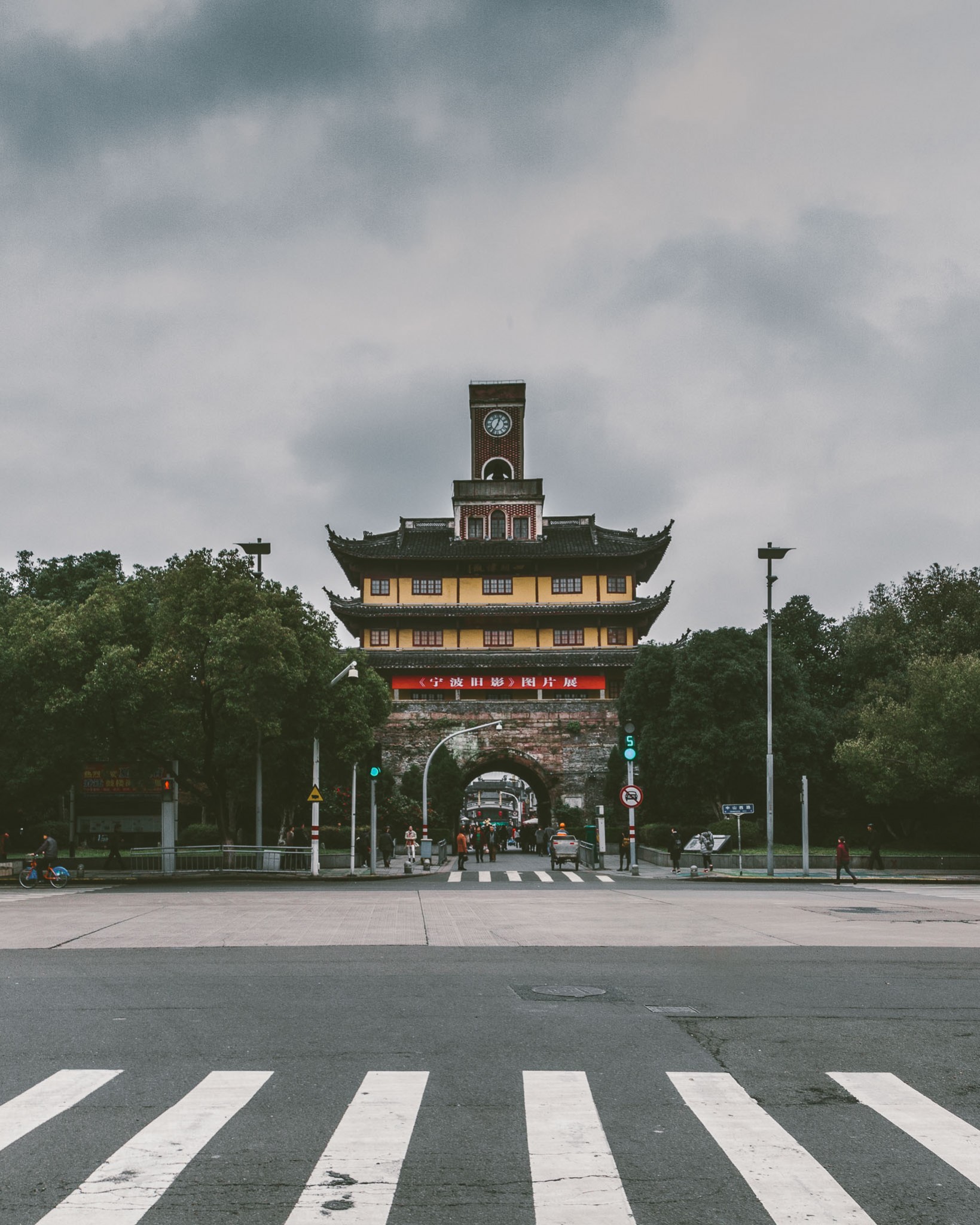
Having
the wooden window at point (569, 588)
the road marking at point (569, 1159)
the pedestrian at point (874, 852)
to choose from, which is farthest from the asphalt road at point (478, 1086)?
the wooden window at point (569, 588)

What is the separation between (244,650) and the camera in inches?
1150

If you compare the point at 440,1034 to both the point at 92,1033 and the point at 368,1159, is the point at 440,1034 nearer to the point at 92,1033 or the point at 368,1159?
the point at 92,1033

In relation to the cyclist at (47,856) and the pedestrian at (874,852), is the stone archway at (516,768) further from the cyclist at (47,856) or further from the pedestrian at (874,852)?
the cyclist at (47,856)

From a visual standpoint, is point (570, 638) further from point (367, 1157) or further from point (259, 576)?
point (367, 1157)

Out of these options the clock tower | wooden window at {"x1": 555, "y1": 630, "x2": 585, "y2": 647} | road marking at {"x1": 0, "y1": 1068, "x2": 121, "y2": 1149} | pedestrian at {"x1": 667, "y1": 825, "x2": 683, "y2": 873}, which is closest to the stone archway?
wooden window at {"x1": 555, "y1": 630, "x2": 585, "y2": 647}

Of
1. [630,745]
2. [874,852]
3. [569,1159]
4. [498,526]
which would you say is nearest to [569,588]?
[498,526]

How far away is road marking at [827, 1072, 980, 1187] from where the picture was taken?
16.9 feet

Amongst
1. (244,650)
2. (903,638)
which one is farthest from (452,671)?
(244,650)

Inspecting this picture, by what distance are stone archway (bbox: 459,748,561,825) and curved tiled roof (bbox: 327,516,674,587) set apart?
1081 cm

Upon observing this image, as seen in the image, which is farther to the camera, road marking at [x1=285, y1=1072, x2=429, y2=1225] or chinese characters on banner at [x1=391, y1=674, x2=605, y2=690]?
chinese characters on banner at [x1=391, y1=674, x2=605, y2=690]

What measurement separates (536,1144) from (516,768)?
5659 centimetres

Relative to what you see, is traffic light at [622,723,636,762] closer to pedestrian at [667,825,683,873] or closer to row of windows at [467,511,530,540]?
pedestrian at [667,825,683,873]

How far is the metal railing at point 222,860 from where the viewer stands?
106 feet

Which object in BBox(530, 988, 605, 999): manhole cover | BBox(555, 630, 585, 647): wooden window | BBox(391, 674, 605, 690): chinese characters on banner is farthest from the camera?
BBox(555, 630, 585, 647): wooden window
